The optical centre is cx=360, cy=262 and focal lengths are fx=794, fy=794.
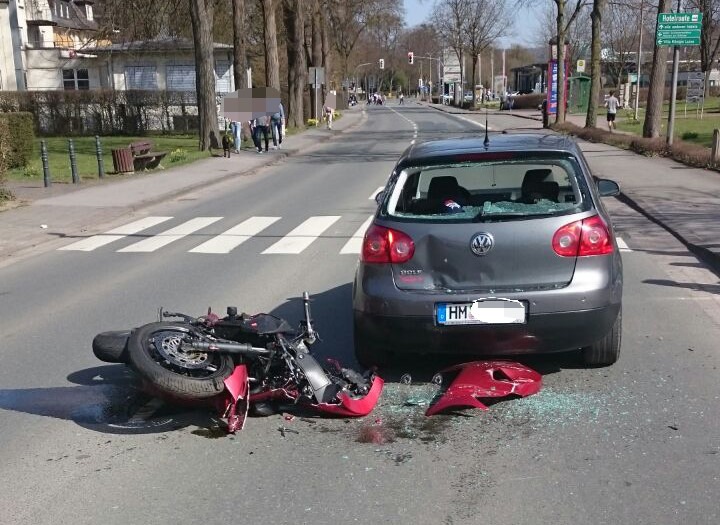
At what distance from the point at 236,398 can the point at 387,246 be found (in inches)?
54.0

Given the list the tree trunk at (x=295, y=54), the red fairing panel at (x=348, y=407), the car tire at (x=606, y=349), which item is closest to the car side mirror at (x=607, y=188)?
the car tire at (x=606, y=349)

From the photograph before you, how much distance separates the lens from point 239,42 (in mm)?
32375

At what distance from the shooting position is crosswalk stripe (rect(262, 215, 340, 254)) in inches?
432

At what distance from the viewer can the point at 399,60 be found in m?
135

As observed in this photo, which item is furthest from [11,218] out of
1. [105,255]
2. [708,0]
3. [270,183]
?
[708,0]

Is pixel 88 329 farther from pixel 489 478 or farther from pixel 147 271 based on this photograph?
pixel 489 478

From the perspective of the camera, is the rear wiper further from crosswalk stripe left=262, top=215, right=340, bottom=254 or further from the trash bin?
the trash bin

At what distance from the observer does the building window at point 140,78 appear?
4425cm

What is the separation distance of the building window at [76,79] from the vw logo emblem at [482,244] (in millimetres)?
47225

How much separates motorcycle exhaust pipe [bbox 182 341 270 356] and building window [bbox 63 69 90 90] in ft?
154

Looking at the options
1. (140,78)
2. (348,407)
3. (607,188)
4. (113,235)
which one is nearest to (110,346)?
(348,407)

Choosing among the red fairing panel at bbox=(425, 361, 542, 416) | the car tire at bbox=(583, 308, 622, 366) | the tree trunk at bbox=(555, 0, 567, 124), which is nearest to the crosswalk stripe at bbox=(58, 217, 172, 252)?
the red fairing panel at bbox=(425, 361, 542, 416)

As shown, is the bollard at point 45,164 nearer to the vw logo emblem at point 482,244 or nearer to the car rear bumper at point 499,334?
the car rear bumper at point 499,334

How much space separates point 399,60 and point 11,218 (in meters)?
126
